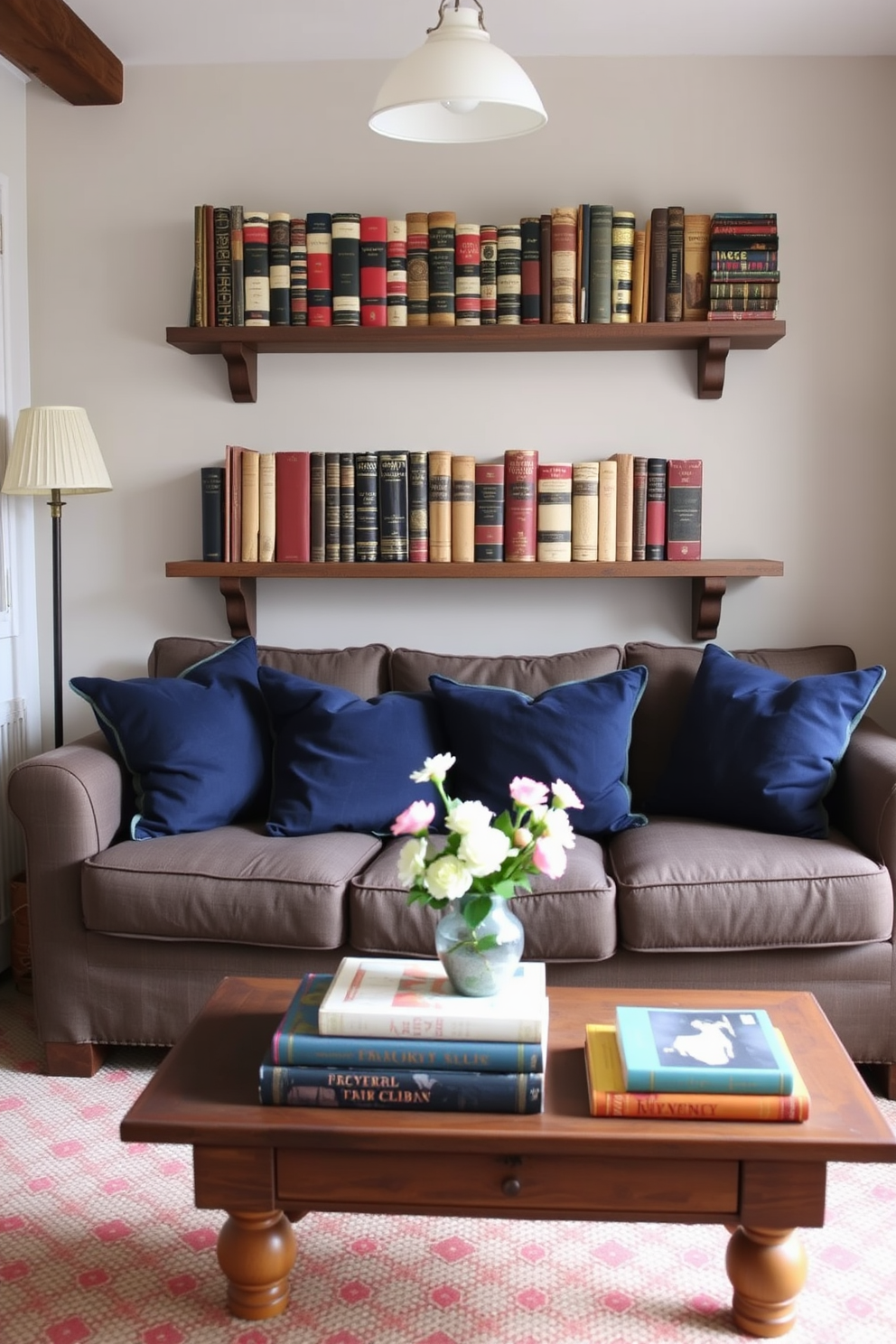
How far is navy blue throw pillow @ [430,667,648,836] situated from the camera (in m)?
2.95

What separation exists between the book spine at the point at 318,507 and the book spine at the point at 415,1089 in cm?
191

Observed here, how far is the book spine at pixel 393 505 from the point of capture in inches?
133

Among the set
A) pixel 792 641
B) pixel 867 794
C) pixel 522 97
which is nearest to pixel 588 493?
pixel 792 641

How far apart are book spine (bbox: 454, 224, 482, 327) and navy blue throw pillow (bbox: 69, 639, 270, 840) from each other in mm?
1185

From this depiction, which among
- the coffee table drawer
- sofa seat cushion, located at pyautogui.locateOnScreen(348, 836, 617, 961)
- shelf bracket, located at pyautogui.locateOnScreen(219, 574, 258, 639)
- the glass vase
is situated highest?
shelf bracket, located at pyautogui.locateOnScreen(219, 574, 258, 639)

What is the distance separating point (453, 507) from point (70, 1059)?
5.57 ft

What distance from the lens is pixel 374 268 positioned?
3.38 meters

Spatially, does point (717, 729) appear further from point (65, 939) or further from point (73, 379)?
point (73, 379)

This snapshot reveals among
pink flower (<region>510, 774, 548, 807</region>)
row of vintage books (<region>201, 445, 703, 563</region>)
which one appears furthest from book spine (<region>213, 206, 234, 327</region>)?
pink flower (<region>510, 774, 548, 807</region>)

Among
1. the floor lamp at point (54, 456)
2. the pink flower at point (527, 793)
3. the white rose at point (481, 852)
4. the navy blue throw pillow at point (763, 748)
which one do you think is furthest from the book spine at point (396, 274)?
the white rose at point (481, 852)

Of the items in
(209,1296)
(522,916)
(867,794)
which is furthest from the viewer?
(867,794)

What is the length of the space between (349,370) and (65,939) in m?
1.76

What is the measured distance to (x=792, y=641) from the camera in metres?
3.56

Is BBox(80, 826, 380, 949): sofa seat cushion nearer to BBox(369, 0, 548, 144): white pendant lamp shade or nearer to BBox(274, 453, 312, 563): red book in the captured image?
BBox(274, 453, 312, 563): red book
